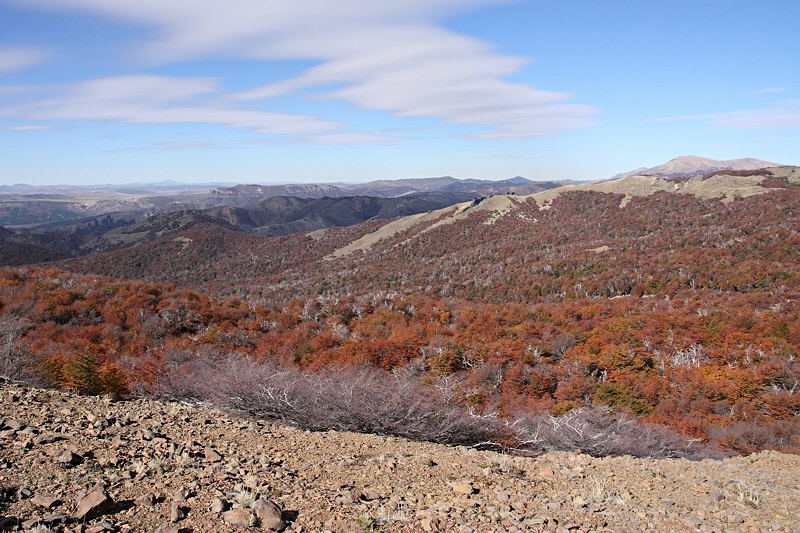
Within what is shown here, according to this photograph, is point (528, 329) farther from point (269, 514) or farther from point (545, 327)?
point (269, 514)

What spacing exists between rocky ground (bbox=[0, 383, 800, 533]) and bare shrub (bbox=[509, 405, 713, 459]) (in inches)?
75.1

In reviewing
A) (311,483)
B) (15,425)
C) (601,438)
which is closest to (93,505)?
(311,483)

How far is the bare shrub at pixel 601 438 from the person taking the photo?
10359 mm

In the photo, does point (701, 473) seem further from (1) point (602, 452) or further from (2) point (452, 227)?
(2) point (452, 227)

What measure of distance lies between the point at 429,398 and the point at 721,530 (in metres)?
7.69

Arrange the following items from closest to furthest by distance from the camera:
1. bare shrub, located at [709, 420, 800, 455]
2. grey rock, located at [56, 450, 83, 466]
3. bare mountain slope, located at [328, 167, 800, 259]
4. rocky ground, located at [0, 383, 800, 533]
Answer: rocky ground, located at [0, 383, 800, 533] < grey rock, located at [56, 450, 83, 466] < bare shrub, located at [709, 420, 800, 455] < bare mountain slope, located at [328, 167, 800, 259]

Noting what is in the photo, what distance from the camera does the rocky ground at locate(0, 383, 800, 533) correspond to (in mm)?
4875

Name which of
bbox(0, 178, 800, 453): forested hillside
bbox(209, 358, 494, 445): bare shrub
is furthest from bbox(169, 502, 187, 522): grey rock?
bbox(0, 178, 800, 453): forested hillside

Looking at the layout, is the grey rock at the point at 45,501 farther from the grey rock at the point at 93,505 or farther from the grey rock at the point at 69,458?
the grey rock at the point at 69,458

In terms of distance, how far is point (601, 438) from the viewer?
11.0 m

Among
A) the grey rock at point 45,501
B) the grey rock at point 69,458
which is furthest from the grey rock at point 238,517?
the grey rock at point 69,458

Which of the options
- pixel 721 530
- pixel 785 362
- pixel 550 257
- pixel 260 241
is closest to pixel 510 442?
pixel 721 530

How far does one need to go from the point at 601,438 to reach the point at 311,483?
314 inches

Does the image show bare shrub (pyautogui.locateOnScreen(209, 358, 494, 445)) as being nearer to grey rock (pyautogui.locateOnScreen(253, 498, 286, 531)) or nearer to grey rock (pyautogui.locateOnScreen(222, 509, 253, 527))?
grey rock (pyautogui.locateOnScreen(253, 498, 286, 531))
